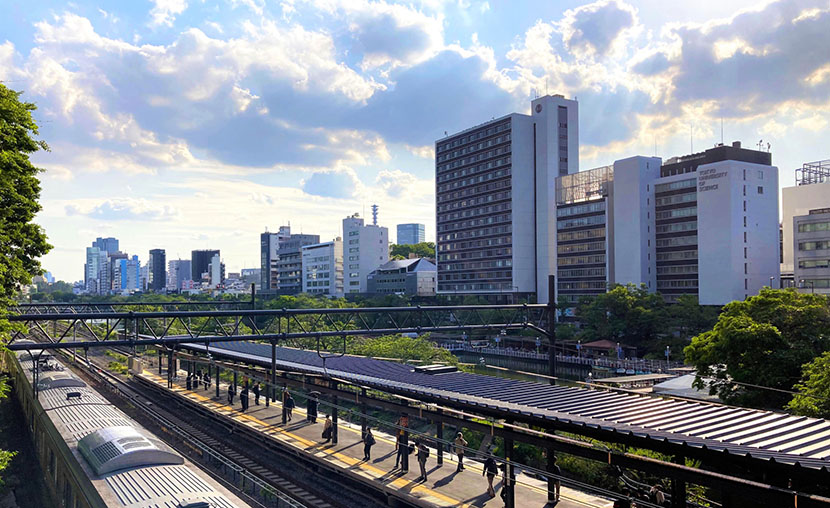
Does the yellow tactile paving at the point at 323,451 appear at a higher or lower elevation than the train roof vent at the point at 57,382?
lower

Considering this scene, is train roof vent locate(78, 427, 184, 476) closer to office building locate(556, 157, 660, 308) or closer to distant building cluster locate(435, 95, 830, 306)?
distant building cluster locate(435, 95, 830, 306)

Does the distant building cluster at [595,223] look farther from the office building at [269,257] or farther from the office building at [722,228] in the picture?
the office building at [269,257]

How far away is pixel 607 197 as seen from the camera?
86.6 m

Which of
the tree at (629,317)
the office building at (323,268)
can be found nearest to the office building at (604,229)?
the tree at (629,317)

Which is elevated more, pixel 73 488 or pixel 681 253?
pixel 681 253

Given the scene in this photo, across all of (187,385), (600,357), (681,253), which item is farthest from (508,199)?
(187,385)

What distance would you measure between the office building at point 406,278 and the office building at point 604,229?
114 ft

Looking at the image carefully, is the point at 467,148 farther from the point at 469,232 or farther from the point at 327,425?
the point at 327,425

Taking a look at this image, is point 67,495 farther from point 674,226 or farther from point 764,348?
point 674,226

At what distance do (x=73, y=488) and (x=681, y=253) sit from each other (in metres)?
77.7

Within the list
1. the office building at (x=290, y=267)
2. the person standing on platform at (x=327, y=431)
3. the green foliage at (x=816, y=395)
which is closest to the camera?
the person standing on platform at (x=327, y=431)

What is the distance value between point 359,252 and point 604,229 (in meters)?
63.7

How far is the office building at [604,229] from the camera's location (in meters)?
80.6

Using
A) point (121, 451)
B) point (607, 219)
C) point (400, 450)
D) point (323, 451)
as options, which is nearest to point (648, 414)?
point (400, 450)
